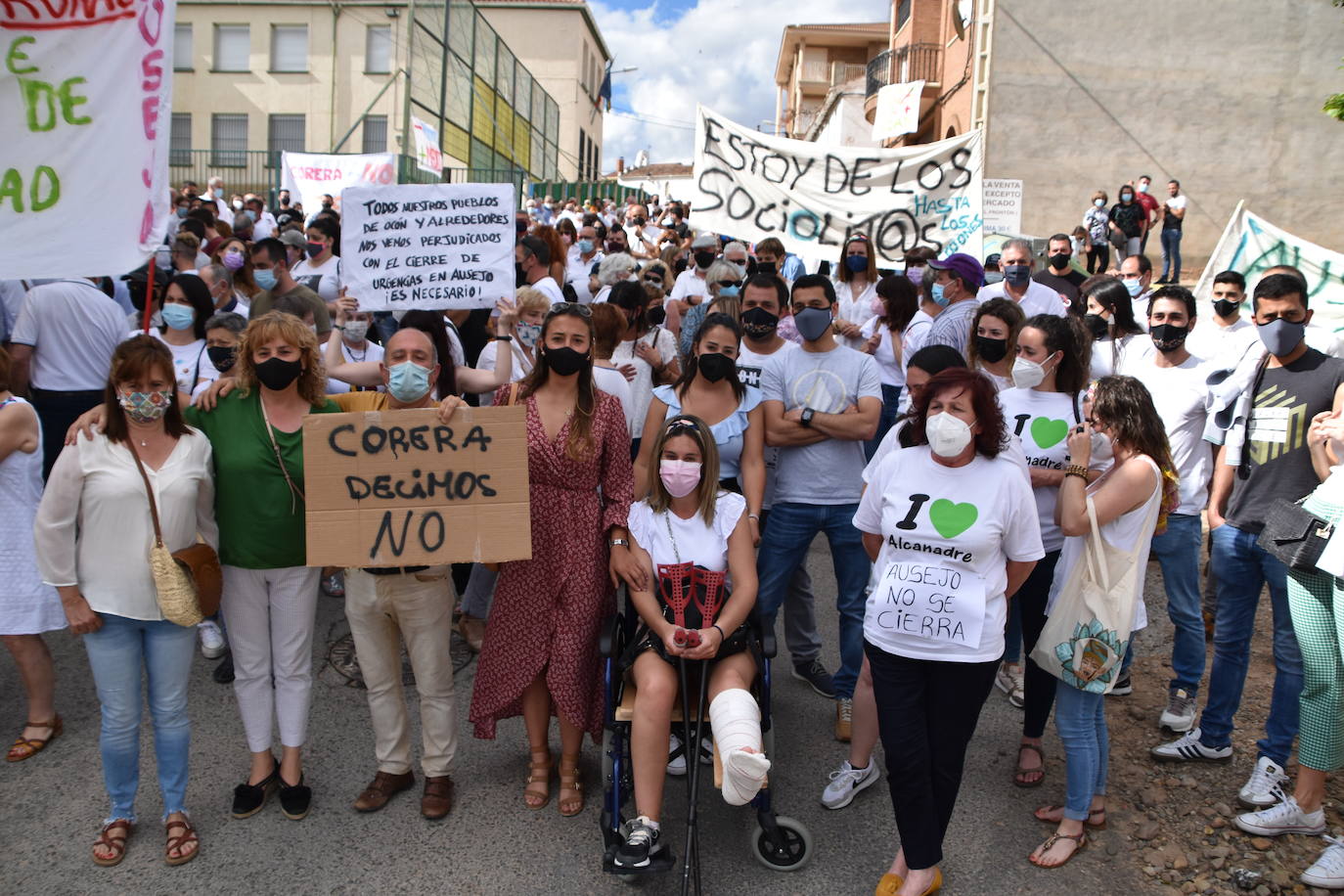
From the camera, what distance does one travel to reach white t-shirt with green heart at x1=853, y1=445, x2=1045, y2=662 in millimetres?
3320

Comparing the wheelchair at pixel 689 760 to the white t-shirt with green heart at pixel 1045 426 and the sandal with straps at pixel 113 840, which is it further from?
the sandal with straps at pixel 113 840

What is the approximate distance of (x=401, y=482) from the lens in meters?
3.72

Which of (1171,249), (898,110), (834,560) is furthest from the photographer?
(898,110)

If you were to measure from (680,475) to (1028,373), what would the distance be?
5.22 feet

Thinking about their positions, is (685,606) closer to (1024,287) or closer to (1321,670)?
(1321,670)

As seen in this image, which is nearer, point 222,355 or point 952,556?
point 952,556

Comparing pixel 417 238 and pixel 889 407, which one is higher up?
pixel 417 238

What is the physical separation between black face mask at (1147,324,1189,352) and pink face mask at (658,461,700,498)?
2568 millimetres

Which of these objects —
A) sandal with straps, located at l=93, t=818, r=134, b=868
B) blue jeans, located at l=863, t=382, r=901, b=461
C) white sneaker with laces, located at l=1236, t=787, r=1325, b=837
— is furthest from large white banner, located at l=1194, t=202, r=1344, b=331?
sandal with straps, located at l=93, t=818, r=134, b=868

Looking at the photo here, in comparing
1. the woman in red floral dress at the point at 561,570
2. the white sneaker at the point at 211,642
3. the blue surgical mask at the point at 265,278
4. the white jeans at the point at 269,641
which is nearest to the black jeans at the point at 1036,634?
the woman in red floral dress at the point at 561,570

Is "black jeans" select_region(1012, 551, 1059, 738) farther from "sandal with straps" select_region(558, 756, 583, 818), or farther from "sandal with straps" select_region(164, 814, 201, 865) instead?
"sandal with straps" select_region(164, 814, 201, 865)

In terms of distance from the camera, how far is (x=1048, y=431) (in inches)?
164

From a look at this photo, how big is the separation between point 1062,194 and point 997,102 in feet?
9.03

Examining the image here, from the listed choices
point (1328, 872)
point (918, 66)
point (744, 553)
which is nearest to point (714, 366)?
point (744, 553)
